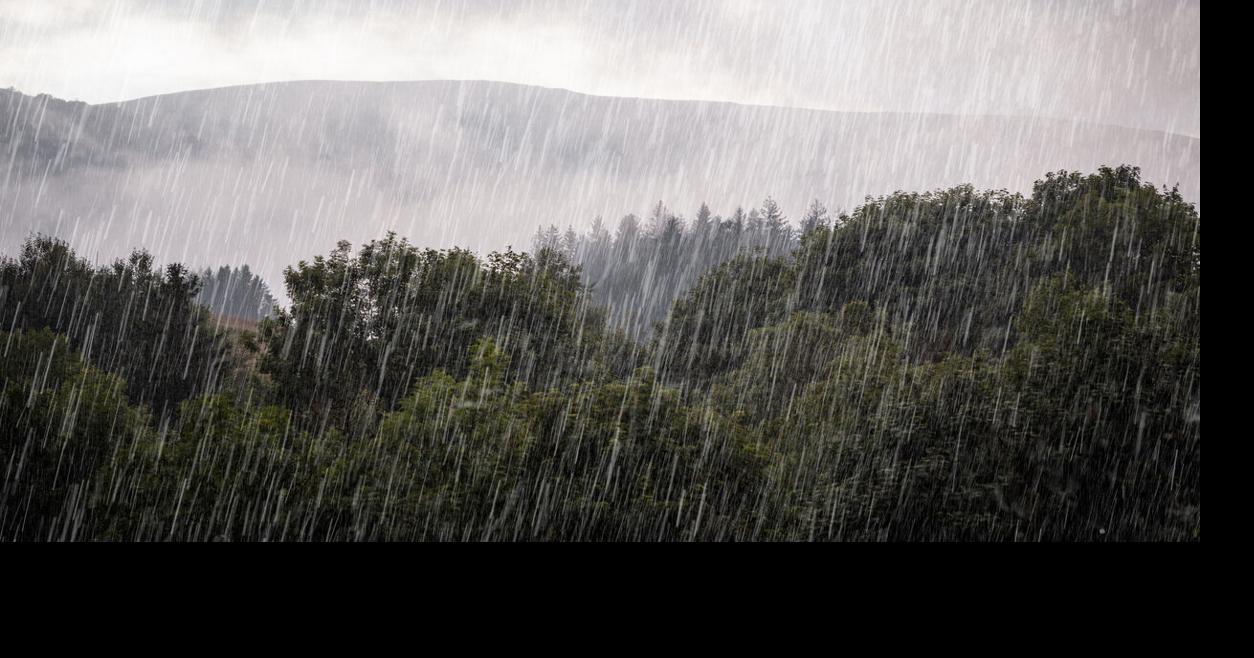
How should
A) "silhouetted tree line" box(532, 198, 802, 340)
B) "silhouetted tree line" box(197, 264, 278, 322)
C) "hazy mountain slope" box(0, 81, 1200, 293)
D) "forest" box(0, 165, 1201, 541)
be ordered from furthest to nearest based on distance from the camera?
1. "hazy mountain slope" box(0, 81, 1200, 293)
2. "silhouetted tree line" box(532, 198, 802, 340)
3. "silhouetted tree line" box(197, 264, 278, 322)
4. "forest" box(0, 165, 1201, 541)

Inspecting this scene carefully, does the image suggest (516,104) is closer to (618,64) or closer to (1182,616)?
(618,64)

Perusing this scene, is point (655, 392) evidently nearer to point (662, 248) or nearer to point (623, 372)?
point (623, 372)

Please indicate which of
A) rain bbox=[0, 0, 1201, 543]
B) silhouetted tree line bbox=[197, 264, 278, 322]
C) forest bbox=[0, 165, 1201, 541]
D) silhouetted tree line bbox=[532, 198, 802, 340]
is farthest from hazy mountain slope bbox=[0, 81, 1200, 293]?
forest bbox=[0, 165, 1201, 541]

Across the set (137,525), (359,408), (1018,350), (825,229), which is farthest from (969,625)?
(825,229)

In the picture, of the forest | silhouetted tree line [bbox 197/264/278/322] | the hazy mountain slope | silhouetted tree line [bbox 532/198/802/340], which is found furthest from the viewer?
the hazy mountain slope

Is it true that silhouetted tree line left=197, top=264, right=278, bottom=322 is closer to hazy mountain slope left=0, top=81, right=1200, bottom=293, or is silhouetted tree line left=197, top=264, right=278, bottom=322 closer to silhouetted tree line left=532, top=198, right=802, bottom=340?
hazy mountain slope left=0, top=81, right=1200, bottom=293

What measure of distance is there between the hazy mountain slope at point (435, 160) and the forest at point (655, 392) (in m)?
25.3

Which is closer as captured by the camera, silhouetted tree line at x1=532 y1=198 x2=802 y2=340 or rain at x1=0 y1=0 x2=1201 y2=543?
rain at x1=0 y1=0 x2=1201 y2=543

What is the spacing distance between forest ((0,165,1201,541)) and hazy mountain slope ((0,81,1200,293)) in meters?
25.3

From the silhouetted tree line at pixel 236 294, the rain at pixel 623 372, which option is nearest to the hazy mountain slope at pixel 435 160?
the rain at pixel 623 372

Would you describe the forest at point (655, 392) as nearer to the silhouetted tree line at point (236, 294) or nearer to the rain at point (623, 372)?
the rain at point (623, 372)

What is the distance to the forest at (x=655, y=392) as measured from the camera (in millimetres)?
13023

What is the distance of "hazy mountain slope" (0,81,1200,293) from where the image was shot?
1845 inches

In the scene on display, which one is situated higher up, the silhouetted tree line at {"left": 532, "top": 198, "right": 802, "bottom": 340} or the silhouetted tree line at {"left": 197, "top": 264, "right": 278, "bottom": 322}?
the silhouetted tree line at {"left": 532, "top": 198, "right": 802, "bottom": 340}
